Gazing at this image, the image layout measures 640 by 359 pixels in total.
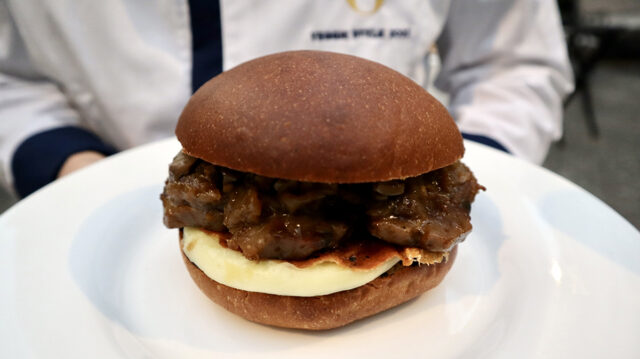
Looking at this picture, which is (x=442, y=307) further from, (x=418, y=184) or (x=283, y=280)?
(x=283, y=280)

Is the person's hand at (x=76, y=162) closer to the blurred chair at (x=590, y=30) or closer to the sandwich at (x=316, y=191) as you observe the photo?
the sandwich at (x=316, y=191)

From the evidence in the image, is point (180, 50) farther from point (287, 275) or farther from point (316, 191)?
point (287, 275)

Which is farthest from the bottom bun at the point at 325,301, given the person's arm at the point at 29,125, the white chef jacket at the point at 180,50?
the white chef jacket at the point at 180,50

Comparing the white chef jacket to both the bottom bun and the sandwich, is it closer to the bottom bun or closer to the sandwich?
the sandwich

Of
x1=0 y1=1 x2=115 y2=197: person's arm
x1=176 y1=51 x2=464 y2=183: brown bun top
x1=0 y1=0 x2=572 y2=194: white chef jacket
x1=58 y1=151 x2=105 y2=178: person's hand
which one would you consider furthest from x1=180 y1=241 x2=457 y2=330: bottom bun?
x1=0 y1=0 x2=572 y2=194: white chef jacket

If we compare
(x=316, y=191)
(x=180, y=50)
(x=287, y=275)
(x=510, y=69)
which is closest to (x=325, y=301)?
(x=287, y=275)
